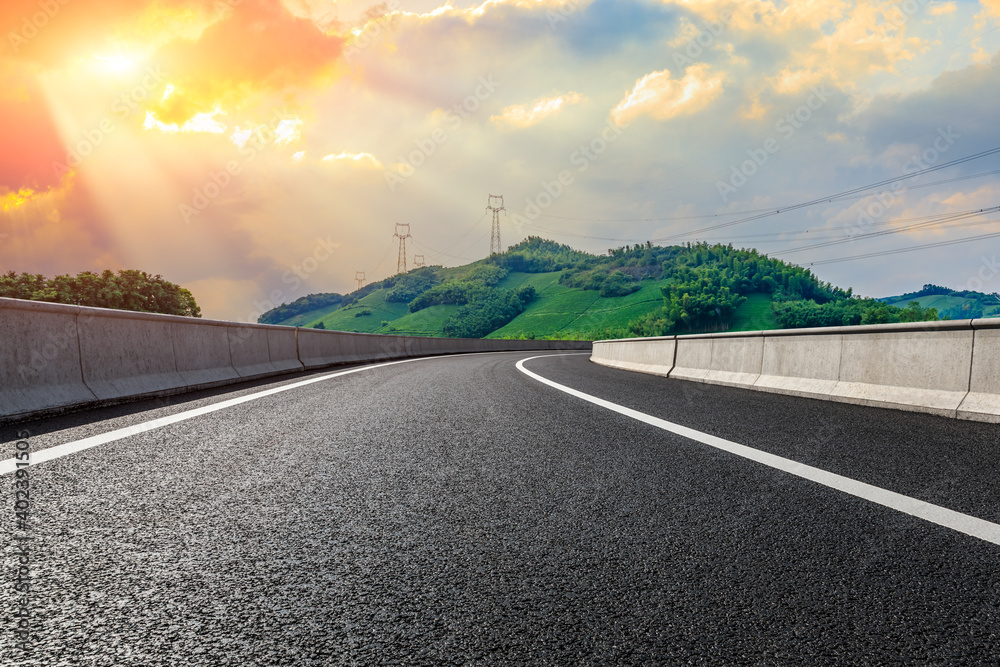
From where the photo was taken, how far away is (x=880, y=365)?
7609 millimetres

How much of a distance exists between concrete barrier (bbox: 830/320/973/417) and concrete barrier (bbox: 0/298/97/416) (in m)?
8.79

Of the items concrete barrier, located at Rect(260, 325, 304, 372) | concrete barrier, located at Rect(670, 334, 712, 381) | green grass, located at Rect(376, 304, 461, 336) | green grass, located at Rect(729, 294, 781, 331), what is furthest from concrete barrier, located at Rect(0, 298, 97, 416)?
green grass, located at Rect(376, 304, 461, 336)

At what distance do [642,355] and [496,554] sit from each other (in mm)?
14581

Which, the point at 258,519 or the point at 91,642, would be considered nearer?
the point at 91,642

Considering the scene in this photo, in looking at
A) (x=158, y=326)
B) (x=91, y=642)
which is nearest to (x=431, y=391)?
(x=158, y=326)

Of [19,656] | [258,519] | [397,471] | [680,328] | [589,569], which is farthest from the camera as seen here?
[680,328]

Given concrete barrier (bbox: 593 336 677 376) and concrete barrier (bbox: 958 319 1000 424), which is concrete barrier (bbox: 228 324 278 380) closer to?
concrete barrier (bbox: 593 336 677 376)

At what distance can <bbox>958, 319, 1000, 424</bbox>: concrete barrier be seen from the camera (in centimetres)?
602

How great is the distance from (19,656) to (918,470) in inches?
177

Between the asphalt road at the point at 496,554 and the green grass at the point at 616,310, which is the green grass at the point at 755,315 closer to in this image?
the green grass at the point at 616,310

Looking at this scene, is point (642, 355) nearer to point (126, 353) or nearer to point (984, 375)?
point (984, 375)

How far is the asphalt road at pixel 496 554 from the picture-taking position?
1789 mm

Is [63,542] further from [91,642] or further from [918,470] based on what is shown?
[918,470]

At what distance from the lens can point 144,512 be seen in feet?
9.93
